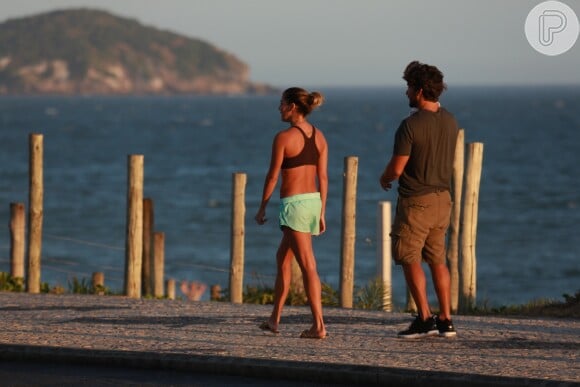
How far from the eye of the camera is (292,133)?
34.1 feet

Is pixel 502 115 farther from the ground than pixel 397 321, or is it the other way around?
pixel 502 115

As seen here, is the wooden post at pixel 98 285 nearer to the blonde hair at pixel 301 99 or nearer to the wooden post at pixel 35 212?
the wooden post at pixel 35 212

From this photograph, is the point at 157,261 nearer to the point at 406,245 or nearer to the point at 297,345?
the point at 297,345

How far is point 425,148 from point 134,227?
5.50 m

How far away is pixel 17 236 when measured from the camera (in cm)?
1661

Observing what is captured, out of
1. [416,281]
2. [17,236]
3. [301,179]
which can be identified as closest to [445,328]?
[416,281]

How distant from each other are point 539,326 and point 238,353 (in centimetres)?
309

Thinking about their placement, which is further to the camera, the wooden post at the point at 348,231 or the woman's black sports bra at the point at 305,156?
the wooden post at the point at 348,231

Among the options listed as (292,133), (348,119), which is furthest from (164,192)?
(348,119)

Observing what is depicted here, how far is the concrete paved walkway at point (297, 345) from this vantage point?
899cm

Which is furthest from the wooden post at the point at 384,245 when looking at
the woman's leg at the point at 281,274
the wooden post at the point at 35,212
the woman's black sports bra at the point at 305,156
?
the woman's black sports bra at the point at 305,156

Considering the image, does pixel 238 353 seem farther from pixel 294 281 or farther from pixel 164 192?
pixel 164 192

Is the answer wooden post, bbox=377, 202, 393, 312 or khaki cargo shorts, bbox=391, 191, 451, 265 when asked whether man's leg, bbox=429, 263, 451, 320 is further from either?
wooden post, bbox=377, 202, 393, 312

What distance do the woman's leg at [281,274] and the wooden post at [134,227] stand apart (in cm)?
435
